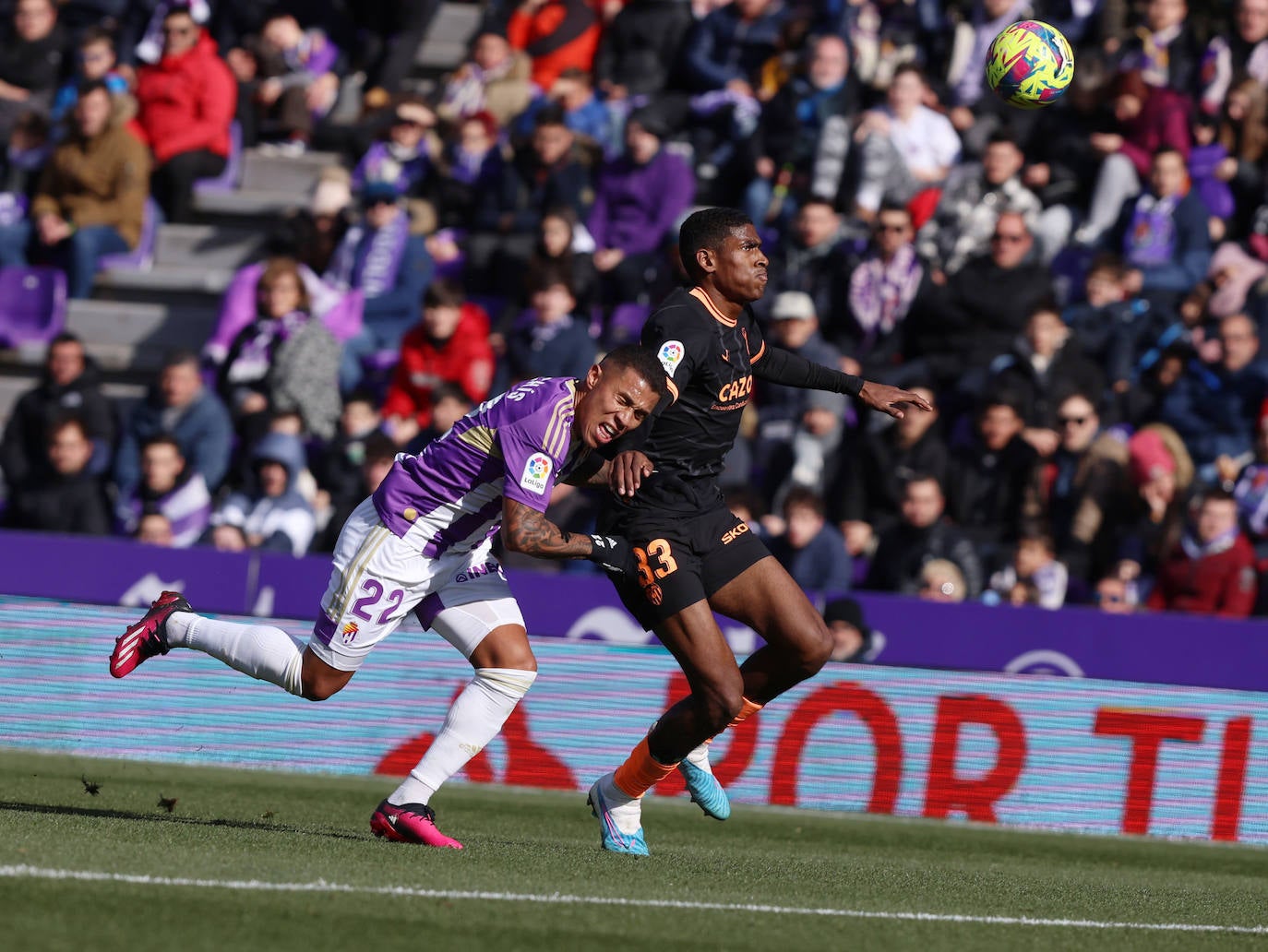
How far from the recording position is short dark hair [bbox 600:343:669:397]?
6977mm

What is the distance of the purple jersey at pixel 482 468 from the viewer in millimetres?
6961

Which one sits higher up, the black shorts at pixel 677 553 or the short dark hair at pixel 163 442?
the black shorts at pixel 677 553

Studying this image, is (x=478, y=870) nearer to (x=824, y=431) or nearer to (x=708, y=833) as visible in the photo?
(x=708, y=833)

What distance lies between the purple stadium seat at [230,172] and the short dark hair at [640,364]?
12.0 metres

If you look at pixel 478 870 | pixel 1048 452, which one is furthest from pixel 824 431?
pixel 478 870

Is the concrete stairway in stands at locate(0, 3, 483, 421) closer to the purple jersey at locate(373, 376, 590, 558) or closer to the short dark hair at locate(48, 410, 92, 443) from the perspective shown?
the short dark hair at locate(48, 410, 92, 443)

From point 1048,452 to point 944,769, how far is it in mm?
3019

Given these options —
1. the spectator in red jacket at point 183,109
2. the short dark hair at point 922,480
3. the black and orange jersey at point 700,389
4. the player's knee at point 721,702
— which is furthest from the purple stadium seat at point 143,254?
the player's knee at point 721,702

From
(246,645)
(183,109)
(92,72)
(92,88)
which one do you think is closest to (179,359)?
(92,88)

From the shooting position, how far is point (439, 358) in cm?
1468

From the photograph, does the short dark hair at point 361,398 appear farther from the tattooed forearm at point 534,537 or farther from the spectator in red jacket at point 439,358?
the tattooed forearm at point 534,537

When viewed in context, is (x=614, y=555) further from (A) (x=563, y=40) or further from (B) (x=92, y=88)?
(B) (x=92, y=88)

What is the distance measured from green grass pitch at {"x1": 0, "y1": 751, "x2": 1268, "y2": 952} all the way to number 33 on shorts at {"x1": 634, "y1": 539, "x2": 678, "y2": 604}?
1.04 metres

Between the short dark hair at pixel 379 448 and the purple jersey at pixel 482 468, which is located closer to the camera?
the purple jersey at pixel 482 468
